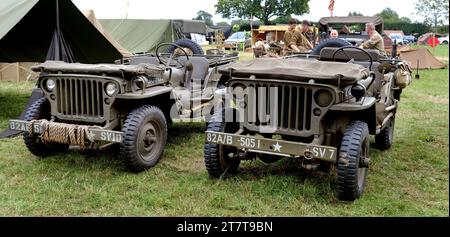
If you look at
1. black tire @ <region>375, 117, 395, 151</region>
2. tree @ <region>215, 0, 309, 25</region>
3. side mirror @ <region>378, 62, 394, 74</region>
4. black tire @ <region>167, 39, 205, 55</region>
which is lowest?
black tire @ <region>375, 117, 395, 151</region>

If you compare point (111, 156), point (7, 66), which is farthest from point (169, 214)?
point (7, 66)

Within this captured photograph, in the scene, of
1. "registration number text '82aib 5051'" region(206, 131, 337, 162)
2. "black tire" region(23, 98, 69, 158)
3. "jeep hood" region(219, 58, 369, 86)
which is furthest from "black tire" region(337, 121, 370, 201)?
"black tire" region(23, 98, 69, 158)

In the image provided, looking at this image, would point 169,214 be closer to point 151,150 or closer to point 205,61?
point 151,150

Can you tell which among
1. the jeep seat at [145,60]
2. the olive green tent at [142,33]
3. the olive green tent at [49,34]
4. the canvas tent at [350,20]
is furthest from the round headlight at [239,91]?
the olive green tent at [142,33]

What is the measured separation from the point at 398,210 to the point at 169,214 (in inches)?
79.3

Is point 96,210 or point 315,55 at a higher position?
point 315,55

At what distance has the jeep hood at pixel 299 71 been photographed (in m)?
4.26

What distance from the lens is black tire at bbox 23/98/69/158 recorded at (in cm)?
557

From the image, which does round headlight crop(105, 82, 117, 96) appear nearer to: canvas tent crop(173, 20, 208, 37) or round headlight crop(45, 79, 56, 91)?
round headlight crop(45, 79, 56, 91)

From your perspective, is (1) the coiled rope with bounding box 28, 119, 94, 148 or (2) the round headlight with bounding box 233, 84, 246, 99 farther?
(1) the coiled rope with bounding box 28, 119, 94, 148

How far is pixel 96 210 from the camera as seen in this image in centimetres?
434

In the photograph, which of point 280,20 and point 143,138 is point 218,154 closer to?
point 143,138

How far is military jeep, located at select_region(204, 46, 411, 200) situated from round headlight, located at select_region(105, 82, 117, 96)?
1.15m

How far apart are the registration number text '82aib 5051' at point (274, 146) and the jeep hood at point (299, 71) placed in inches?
22.5
